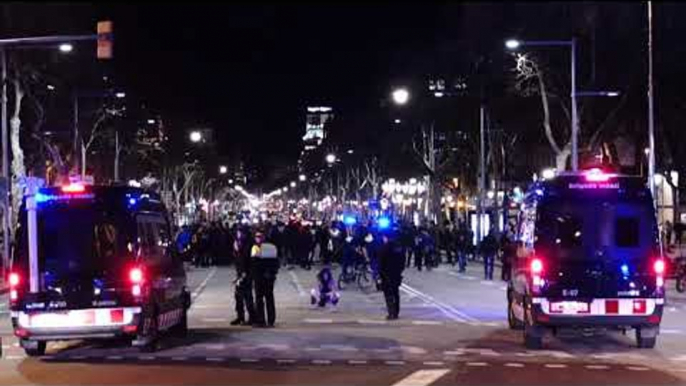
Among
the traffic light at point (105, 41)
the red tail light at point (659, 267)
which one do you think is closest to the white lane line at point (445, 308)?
the red tail light at point (659, 267)

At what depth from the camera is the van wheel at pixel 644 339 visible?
56.6 ft

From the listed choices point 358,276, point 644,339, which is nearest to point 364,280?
point 358,276

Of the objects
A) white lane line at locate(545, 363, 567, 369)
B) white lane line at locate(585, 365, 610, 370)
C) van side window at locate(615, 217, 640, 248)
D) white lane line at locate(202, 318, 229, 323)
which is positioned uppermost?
van side window at locate(615, 217, 640, 248)

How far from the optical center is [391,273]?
23078 mm

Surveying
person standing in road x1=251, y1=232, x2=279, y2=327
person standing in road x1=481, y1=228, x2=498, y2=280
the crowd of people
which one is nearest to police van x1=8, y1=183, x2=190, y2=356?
the crowd of people

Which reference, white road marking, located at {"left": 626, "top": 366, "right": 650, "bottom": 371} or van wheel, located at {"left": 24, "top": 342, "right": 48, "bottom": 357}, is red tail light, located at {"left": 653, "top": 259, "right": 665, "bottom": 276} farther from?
van wheel, located at {"left": 24, "top": 342, "right": 48, "bottom": 357}

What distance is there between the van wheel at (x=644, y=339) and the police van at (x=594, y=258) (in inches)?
4.7

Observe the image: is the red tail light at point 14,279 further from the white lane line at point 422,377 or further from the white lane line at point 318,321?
the white lane line at point 318,321

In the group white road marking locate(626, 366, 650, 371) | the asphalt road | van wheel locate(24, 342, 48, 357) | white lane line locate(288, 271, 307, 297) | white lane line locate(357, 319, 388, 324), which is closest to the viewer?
the asphalt road

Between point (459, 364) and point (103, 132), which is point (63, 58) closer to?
point (103, 132)

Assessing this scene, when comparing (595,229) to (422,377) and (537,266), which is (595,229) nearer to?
(537,266)

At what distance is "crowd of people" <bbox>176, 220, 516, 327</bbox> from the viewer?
21.5 metres

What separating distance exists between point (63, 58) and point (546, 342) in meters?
38.0

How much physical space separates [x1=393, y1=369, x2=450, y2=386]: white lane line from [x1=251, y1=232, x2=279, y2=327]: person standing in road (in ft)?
23.6
